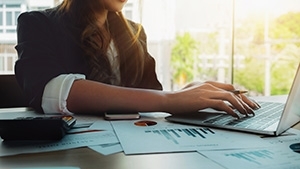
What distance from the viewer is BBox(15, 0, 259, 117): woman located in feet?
2.90

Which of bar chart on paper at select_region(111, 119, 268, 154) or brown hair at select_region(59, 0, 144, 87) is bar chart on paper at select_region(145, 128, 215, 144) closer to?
bar chart on paper at select_region(111, 119, 268, 154)

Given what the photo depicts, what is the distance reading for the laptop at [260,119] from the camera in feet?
2.09

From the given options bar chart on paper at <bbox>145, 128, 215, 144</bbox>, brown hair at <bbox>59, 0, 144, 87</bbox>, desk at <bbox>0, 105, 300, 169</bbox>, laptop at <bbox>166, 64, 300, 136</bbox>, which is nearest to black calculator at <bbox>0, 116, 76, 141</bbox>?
desk at <bbox>0, 105, 300, 169</bbox>

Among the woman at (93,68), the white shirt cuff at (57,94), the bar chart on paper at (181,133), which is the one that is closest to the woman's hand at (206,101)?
the woman at (93,68)

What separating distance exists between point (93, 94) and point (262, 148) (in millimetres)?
442

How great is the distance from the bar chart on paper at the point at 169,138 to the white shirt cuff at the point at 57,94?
17 cm

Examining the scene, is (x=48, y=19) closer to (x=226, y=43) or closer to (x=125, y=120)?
(x=125, y=120)

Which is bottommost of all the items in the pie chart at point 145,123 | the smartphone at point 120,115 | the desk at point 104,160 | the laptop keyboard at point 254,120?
the desk at point 104,160

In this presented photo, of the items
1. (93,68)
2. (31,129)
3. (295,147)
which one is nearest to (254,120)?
(295,147)

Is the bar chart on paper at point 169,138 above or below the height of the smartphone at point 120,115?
below

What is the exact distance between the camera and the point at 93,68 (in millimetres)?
1258

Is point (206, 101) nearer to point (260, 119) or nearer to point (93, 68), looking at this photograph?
point (260, 119)

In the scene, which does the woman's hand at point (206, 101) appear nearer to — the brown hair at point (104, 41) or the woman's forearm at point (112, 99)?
the woman's forearm at point (112, 99)

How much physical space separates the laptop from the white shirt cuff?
0.26 m
